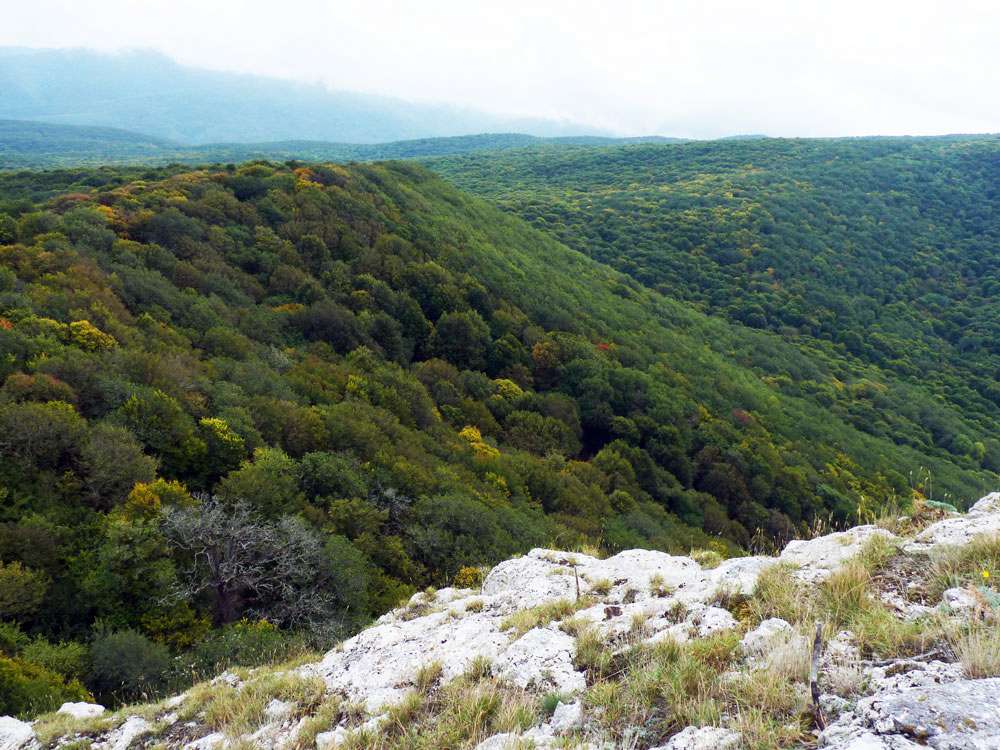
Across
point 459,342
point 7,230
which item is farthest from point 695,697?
point 7,230

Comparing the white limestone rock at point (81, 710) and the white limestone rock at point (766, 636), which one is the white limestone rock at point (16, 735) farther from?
the white limestone rock at point (766, 636)

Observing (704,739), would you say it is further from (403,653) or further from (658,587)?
(403,653)

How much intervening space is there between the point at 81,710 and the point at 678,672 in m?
6.56

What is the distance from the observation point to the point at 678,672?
3812 millimetres

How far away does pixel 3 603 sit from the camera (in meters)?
7.63

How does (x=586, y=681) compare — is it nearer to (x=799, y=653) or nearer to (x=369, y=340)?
(x=799, y=653)

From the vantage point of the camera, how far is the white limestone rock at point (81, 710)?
5727 millimetres

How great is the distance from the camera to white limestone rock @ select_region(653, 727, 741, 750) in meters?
3.11

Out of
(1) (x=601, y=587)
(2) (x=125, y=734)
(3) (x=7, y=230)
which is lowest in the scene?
(2) (x=125, y=734)

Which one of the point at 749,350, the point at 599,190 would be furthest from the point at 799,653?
the point at 599,190

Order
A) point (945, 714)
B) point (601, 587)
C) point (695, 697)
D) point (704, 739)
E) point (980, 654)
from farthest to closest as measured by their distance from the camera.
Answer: point (601, 587), point (695, 697), point (704, 739), point (980, 654), point (945, 714)

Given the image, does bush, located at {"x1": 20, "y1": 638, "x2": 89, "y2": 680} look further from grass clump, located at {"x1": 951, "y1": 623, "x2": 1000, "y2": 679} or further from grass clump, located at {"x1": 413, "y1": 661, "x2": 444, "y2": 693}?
grass clump, located at {"x1": 951, "y1": 623, "x2": 1000, "y2": 679}

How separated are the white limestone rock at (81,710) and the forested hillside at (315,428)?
2.40ft

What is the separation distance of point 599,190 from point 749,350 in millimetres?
64849
